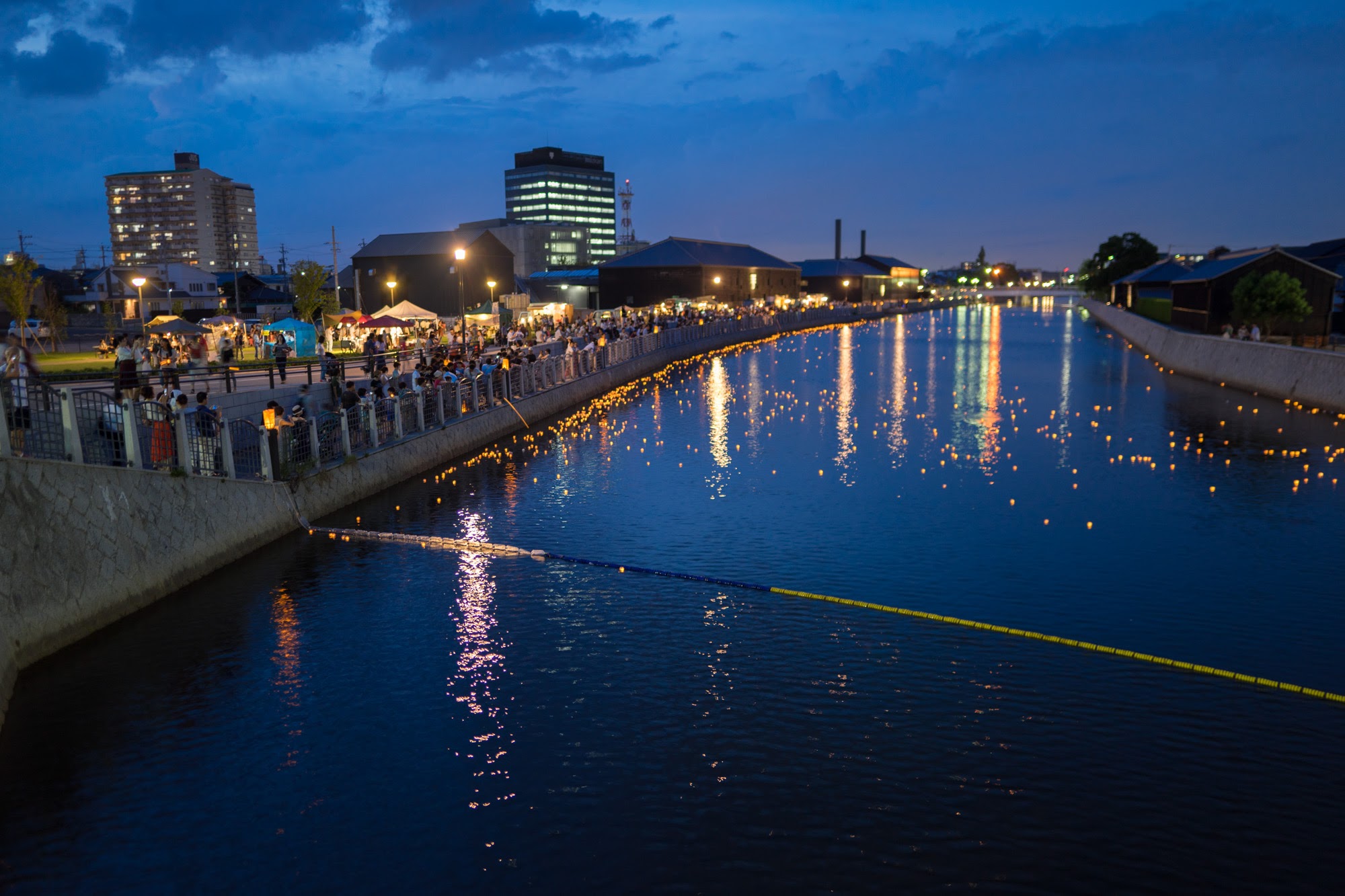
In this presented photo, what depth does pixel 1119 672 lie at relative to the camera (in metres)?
12.2

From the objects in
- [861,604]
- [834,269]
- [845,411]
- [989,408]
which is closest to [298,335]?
[845,411]

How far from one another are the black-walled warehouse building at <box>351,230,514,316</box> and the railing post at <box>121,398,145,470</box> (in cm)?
7282

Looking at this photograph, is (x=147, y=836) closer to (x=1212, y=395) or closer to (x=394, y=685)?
(x=394, y=685)

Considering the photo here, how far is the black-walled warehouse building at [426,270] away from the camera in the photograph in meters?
88.2

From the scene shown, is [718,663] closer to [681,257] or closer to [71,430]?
[71,430]

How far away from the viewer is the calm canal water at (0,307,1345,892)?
846cm

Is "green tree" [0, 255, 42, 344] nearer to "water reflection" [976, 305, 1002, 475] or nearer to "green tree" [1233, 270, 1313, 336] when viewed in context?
"water reflection" [976, 305, 1002, 475]

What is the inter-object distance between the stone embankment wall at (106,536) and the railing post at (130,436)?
0.22 metres

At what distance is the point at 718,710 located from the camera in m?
11.2

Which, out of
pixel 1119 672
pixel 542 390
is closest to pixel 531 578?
pixel 1119 672

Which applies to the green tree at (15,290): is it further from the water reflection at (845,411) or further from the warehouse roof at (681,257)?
the warehouse roof at (681,257)

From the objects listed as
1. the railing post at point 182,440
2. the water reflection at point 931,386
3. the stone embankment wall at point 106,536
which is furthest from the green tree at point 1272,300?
the railing post at point 182,440

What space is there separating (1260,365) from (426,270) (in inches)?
2731

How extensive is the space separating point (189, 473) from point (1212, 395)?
42.7 m
